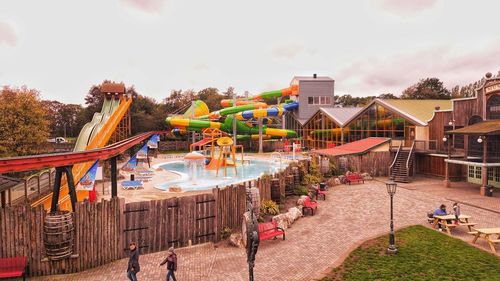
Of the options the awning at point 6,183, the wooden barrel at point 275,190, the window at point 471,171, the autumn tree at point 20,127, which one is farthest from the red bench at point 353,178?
the autumn tree at point 20,127

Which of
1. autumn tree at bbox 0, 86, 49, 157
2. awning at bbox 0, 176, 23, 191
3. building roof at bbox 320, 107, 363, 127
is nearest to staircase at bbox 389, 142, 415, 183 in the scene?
building roof at bbox 320, 107, 363, 127

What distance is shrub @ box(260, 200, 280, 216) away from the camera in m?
15.4

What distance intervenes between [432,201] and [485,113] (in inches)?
333

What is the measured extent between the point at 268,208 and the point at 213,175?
15269 mm

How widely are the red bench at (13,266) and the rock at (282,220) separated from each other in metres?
8.39

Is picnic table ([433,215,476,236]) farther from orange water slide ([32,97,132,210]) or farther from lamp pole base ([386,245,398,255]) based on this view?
orange water slide ([32,97,132,210])

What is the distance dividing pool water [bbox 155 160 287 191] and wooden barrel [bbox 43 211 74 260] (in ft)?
43.0

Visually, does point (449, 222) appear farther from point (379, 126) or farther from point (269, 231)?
point (379, 126)

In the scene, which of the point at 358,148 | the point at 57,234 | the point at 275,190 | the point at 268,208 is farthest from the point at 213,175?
the point at 57,234

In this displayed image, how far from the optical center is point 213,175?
30406 mm

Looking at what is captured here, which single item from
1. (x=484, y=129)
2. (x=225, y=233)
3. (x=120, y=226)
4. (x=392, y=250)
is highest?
(x=484, y=129)

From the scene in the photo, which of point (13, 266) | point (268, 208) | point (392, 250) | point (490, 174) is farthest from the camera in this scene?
point (490, 174)

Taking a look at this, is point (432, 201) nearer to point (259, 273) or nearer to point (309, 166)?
point (309, 166)

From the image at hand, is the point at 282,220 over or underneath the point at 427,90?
underneath
